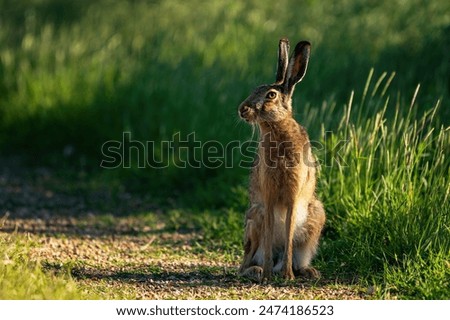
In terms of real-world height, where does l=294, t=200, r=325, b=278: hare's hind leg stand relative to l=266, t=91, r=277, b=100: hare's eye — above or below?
below

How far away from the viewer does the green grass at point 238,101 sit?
6.46 m

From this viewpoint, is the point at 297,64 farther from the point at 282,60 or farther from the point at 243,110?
the point at 243,110

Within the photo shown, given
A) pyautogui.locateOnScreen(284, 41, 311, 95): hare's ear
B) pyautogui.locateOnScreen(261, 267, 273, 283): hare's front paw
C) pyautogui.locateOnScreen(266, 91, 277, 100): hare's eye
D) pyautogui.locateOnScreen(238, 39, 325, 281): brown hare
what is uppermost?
pyautogui.locateOnScreen(284, 41, 311, 95): hare's ear

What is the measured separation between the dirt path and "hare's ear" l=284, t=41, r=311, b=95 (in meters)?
1.34

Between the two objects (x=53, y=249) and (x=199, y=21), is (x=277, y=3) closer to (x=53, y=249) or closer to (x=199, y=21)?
(x=199, y=21)

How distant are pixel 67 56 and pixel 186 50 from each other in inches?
62.5

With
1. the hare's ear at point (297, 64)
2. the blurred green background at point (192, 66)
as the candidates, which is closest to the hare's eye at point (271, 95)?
the hare's ear at point (297, 64)

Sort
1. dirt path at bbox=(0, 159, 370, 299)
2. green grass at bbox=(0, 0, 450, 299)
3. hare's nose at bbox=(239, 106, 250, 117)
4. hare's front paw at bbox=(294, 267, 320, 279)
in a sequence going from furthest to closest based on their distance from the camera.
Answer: green grass at bbox=(0, 0, 450, 299) < hare's front paw at bbox=(294, 267, 320, 279) < dirt path at bbox=(0, 159, 370, 299) < hare's nose at bbox=(239, 106, 250, 117)

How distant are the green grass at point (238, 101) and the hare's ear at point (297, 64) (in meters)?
1.06

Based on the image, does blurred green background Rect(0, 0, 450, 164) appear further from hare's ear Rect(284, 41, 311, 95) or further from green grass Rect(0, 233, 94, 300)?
green grass Rect(0, 233, 94, 300)

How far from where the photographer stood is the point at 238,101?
30.7 feet

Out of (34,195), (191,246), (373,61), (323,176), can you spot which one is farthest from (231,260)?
(373,61)

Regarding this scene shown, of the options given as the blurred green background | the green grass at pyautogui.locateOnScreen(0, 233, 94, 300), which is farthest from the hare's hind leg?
the blurred green background

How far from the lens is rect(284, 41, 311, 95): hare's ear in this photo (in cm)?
578
